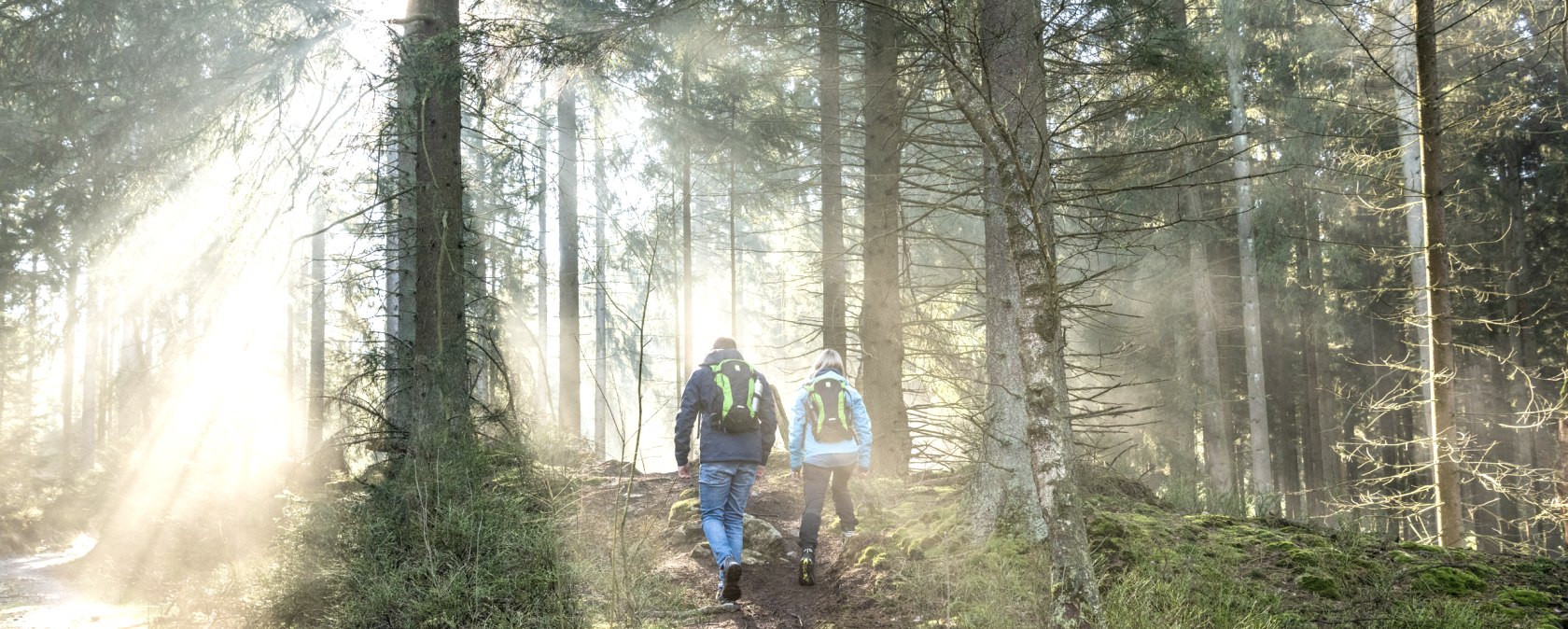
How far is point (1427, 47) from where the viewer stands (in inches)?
285

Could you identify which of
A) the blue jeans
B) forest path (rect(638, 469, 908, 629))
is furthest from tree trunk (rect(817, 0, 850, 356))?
the blue jeans

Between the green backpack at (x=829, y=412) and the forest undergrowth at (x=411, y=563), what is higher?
the green backpack at (x=829, y=412)

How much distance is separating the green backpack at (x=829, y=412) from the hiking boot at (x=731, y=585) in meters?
1.37

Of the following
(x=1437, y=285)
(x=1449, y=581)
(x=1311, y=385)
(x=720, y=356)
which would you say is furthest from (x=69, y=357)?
(x=1311, y=385)

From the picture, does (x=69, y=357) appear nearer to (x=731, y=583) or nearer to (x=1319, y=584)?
(x=731, y=583)

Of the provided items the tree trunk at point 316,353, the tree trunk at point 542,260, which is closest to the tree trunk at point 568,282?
the tree trunk at point 542,260

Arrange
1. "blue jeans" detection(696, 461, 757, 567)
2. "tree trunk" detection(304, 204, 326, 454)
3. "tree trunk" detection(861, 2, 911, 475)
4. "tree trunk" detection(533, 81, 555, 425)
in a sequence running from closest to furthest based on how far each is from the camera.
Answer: "blue jeans" detection(696, 461, 757, 567) → "tree trunk" detection(533, 81, 555, 425) → "tree trunk" detection(861, 2, 911, 475) → "tree trunk" detection(304, 204, 326, 454)

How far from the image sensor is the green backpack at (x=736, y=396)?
601cm

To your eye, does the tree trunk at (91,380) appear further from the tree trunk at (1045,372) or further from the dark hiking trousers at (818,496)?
the tree trunk at (1045,372)

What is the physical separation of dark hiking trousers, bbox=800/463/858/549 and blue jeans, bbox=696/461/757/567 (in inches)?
21.2

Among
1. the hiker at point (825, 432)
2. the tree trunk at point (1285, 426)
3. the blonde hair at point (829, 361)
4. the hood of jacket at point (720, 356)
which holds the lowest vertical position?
the tree trunk at point (1285, 426)

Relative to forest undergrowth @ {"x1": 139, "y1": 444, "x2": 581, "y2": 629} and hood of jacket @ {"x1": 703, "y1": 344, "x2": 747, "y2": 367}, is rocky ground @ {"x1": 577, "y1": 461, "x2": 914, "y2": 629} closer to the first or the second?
forest undergrowth @ {"x1": 139, "y1": 444, "x2": 581, "y2": 629}

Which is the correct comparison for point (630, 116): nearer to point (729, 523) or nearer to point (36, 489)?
point (729, 523)

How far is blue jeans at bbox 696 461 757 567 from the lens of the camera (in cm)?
595
